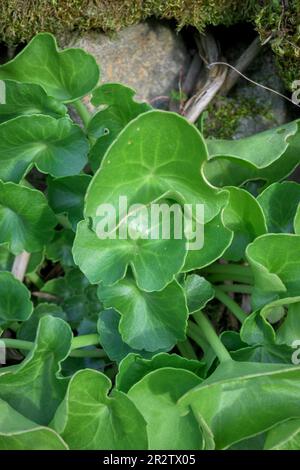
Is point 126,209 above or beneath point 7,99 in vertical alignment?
beneath

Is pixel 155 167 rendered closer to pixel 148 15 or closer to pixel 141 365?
pixel 141 365

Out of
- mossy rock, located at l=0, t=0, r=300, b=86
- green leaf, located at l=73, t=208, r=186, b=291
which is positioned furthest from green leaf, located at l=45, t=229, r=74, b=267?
mossy rock, located at l=0, t=0, r=300, b=86

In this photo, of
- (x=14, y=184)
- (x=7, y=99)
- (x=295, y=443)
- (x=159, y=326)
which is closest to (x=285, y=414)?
(x=295, y=443)

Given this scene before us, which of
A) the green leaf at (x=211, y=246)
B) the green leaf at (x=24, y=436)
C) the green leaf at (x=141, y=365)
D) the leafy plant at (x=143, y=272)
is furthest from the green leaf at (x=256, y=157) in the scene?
the green leaf at (x=24, y=436)

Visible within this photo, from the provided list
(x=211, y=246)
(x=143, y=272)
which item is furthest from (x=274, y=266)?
(x=143, y=272)

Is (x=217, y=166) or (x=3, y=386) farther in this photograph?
(x=217, y=166)

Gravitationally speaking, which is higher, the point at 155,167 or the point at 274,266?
the point at 155,167
